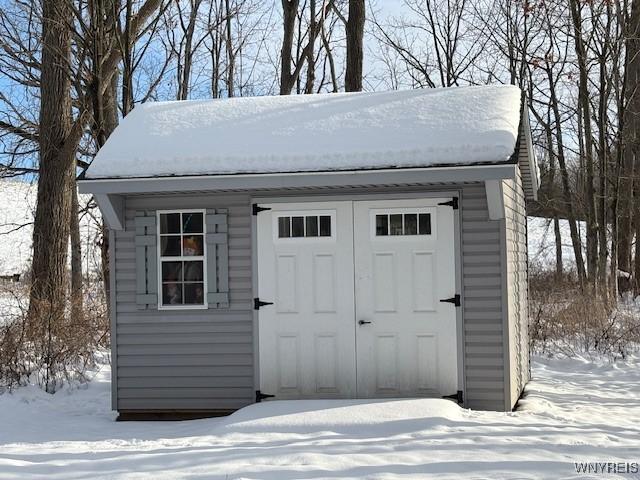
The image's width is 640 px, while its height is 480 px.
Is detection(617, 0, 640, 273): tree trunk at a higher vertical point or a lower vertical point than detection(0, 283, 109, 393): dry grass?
higher

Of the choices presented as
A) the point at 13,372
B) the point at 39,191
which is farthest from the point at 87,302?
the point at 13,372

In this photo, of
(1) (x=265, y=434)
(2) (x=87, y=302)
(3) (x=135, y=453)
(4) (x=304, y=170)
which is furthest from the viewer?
(2) (x=87, y=302)

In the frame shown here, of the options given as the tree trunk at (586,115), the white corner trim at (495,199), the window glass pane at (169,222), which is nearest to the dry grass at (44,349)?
the window glass pane at (169,222)

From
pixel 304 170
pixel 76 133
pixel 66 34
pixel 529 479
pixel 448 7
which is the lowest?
pixel 529 479

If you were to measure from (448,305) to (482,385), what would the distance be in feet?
2.87

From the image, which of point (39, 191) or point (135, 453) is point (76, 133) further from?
point (135, 453)

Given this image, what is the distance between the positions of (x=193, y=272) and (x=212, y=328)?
64 cm

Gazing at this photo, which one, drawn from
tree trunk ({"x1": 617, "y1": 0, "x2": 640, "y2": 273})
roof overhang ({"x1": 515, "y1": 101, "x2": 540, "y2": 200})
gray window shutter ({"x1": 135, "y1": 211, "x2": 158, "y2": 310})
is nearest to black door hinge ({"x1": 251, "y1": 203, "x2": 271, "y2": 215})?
gray window shutter ({"x1": 135, "y1": 211, "x2": 158, "y2": 310})

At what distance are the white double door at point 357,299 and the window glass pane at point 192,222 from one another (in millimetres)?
690

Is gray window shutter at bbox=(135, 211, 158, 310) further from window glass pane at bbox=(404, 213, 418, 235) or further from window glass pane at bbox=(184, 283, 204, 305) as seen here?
window glass pane at bbox=(404, 213, 418, 235)

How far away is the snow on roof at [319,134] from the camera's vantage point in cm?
785

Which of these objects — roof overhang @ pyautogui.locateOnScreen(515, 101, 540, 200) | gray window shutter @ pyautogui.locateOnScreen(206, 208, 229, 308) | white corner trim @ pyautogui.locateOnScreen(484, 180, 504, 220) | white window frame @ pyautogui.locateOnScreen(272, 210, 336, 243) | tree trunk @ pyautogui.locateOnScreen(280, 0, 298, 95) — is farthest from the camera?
tree trunk @ pyautogui.locateOnScreen(280, 0, 298, 95)

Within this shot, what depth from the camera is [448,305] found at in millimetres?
8023

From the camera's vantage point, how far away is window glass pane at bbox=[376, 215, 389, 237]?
8180 mm
